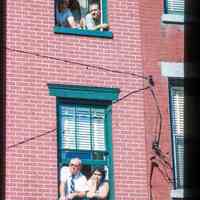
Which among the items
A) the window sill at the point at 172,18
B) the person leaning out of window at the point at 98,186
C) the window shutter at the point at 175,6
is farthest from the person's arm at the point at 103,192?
the window shutter at the point at 175,6

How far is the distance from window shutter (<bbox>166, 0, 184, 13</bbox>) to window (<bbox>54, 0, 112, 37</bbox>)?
1.42 metres

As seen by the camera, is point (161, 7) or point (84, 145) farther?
point (161, 7)

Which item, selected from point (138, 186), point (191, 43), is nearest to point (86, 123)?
point (138, 186)

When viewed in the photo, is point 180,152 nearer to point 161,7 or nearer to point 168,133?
point 168,133

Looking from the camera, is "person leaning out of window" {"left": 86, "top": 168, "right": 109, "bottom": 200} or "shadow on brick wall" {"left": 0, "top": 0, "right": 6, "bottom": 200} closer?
"shadow on brick wall" {"left": 0, "top": 0, "right": 6, "bottom": 200}

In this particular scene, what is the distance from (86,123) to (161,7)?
A: 10.1 feet

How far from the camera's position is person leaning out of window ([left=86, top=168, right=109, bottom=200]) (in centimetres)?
1833

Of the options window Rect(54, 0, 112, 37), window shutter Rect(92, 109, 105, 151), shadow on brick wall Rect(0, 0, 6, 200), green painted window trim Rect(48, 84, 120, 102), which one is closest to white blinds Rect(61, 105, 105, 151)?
window shutter Rect(92, 109, 105, 151)

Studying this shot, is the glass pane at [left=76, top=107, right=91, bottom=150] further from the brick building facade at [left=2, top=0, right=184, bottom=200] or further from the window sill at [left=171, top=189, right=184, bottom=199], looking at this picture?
the window sill at [left=171, top=189, right=184, bottom=199]

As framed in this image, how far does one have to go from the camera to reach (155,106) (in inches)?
753

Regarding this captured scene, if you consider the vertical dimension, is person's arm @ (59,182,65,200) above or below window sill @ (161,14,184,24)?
below

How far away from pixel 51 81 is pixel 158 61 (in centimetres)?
234

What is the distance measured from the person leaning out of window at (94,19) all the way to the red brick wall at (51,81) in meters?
0.26

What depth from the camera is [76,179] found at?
723 inches
